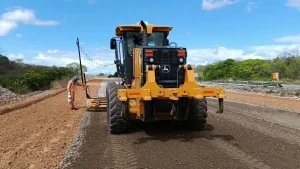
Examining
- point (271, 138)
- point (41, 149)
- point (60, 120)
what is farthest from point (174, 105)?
point (60, 120)

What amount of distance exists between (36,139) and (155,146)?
3509 mm

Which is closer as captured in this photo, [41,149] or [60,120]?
[41,149]

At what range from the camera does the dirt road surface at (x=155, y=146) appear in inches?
261

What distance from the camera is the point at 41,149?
827 centimetres

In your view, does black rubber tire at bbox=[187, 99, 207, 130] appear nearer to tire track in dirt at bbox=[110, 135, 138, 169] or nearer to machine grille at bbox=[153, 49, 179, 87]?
machine grille at bbox=[153, 49, 179, 87]

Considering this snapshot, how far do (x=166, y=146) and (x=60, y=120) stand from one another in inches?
245

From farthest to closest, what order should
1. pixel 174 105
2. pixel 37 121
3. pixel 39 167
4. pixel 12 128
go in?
pixel 37 121
pixel 12 128
pixel 174 105
pixel 39 167

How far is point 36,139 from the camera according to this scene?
949cm

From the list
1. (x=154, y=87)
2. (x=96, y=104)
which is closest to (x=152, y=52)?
(x=154, y=87)

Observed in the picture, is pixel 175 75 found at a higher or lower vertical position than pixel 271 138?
higher

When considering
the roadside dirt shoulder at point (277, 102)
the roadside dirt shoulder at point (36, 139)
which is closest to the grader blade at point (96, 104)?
the roadside dirt shoulder at point (36, 139)

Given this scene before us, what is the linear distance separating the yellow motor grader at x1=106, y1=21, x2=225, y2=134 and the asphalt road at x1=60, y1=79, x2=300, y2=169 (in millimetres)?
509

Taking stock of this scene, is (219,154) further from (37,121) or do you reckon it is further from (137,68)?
(37,121)

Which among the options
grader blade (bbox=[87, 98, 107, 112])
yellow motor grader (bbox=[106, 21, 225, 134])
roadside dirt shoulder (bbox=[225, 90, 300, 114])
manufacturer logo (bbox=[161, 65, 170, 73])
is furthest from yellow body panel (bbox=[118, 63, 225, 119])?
roadside dirt shoulder (bbox=[225, 90, 300, 114])
